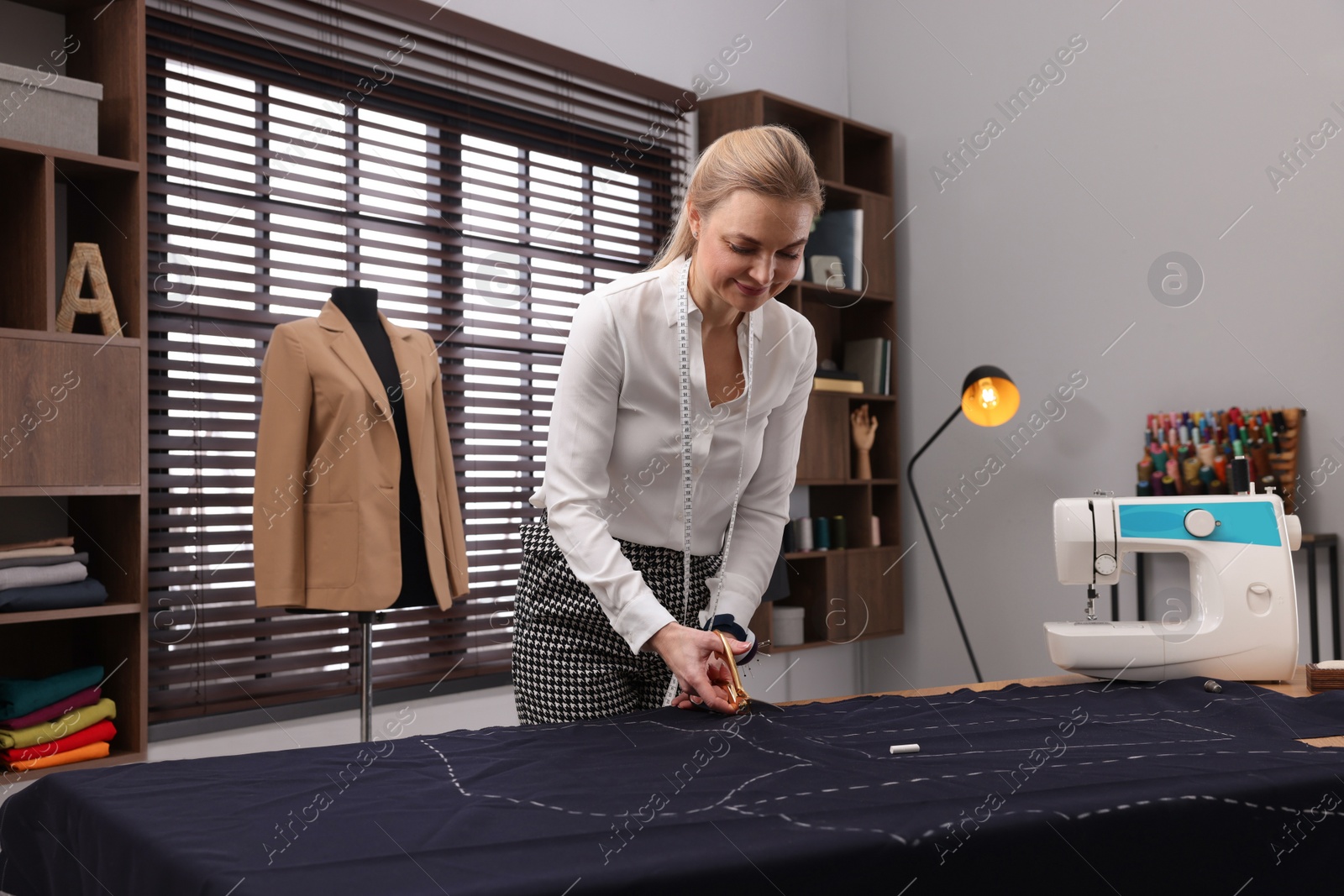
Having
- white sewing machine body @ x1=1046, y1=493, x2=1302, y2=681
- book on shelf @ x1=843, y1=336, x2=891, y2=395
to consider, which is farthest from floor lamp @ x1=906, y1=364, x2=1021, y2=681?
white sewing machine body @ x1=1046, y1=493, x2=1302, y2=681

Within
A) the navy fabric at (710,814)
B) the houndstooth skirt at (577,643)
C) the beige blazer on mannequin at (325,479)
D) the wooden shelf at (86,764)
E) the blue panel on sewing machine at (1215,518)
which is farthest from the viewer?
the beige blazer on mannequin at (325,479)

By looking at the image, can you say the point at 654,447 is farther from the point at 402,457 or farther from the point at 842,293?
the point at 842,293

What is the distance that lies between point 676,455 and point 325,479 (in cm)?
134

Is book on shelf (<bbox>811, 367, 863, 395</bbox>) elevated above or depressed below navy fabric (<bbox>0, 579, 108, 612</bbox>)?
above

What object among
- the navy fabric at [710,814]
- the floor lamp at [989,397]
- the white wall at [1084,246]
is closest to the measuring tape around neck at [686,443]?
the navy fabric at [710,814]

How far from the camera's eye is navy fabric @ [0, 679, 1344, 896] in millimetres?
804

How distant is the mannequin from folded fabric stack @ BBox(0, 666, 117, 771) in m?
0.67

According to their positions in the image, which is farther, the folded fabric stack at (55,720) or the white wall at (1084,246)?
the white wall at (1084,246)

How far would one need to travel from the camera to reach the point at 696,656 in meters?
1.27

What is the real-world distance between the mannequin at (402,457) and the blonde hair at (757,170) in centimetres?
143

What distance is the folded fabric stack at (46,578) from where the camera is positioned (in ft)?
7.10

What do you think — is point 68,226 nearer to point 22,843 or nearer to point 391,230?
point 391,230

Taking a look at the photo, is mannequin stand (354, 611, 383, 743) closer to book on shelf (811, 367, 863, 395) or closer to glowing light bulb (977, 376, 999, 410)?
book on shelf (811, 367, 863, 395)

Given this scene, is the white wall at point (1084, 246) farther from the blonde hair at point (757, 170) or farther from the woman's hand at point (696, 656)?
the woman's hand at point (696, 656)
